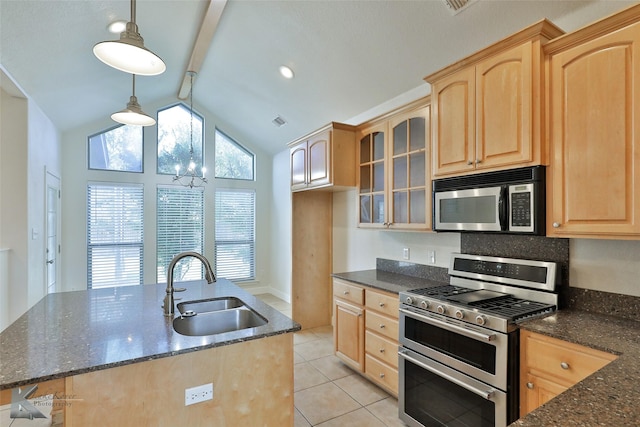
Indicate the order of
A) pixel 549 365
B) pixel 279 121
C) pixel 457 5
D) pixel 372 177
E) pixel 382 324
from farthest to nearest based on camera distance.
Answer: pixel 279 121, pixel 372 177, pixel 382 324, pixel 457 5, pixel 549 365

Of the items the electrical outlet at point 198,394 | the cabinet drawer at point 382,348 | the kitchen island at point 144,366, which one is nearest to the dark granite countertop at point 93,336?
the kitchen island at point 144,366

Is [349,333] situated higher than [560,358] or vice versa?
[560,358]

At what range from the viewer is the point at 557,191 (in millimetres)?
1802

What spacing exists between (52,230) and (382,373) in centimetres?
462

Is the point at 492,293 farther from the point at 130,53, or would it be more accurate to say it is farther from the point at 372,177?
the point at 130,53

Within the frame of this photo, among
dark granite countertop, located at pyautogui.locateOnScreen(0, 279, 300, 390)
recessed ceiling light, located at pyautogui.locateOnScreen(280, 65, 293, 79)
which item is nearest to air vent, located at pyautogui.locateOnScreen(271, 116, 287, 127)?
recessed ceiling light, located at pyautogui.locateOnScreen(280, 65, 293, 79)

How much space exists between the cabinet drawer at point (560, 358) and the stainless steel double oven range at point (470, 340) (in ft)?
0.24

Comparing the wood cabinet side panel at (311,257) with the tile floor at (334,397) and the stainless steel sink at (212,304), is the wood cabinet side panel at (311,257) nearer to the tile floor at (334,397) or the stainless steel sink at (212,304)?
the tile floor at (334,397)

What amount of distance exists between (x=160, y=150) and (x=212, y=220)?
4.90ft

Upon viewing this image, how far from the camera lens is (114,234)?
5.24 meters

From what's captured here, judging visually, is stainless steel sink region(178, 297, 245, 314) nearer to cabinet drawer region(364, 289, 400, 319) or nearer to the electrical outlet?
the electrical outlet

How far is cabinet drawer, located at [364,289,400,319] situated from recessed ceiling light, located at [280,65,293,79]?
2549mm

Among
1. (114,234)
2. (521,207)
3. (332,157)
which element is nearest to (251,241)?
(114,234)

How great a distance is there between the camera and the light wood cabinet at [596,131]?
153 cm
